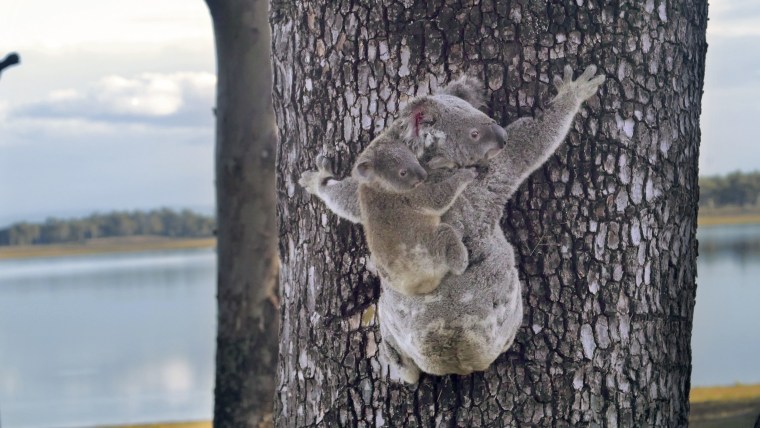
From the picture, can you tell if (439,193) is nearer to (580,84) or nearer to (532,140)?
(532,140)

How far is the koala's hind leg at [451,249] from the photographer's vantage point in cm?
267

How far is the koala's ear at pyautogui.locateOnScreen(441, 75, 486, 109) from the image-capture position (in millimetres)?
2867

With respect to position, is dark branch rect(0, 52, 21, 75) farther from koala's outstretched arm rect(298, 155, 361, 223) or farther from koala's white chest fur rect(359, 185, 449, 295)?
koala's white chest fur rect(359, 185, 449, 295)

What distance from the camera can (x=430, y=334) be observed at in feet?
8.97

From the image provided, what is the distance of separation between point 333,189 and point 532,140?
77cm

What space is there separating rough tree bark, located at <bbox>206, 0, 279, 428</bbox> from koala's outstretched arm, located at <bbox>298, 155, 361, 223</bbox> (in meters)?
4.61

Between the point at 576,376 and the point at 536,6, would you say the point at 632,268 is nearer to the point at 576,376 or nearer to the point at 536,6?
the point at 576,376

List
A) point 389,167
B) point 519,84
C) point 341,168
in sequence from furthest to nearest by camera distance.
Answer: point 341,168 < point 519,84 < point 389,167

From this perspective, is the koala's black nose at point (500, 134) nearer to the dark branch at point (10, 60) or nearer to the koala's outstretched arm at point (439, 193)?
the koala's outstretched arm at point (439, 193)

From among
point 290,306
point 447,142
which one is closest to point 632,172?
point 447,142

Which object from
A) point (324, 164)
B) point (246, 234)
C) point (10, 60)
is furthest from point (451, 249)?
point (246, 234)

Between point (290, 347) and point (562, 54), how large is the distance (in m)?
1.66

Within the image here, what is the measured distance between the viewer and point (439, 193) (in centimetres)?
270

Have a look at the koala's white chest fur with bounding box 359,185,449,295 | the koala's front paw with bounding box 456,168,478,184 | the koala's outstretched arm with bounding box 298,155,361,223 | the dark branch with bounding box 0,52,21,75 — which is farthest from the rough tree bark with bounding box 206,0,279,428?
the koala's front paw with bounding box 456,168,478,184
